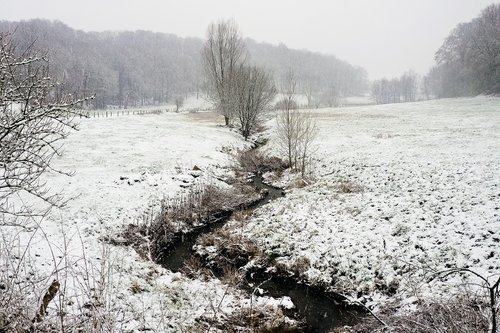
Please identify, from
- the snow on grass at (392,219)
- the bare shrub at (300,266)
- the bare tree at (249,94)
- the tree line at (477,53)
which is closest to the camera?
the snow on grass at (392,219)

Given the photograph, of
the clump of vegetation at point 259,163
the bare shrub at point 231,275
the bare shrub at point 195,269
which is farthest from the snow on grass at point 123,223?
the clump of vegetation at point 259,163

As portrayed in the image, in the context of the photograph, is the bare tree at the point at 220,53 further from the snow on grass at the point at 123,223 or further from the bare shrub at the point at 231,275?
the bare shrub at the point at 231,275

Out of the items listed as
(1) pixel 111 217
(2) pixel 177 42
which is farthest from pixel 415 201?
(2) pixel 177 42

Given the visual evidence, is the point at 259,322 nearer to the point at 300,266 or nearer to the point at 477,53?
the point at 300,266

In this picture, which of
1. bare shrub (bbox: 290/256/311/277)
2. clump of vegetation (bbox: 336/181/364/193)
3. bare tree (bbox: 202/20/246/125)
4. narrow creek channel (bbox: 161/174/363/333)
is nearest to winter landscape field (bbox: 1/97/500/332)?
bare shrub (bbox: 290/256/311/277)

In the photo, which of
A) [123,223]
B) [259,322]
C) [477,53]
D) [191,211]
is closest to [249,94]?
[191,211]

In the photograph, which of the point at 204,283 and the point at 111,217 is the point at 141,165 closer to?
the point at 111,217

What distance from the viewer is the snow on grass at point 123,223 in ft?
22.9

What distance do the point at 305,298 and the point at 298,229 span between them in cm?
357

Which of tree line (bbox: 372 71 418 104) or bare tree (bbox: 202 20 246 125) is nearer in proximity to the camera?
bare tree (bbox: 202 20 246 125)

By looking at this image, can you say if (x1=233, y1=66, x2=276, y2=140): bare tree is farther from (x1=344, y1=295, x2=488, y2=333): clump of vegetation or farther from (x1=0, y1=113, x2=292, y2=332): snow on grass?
(x1=344, y1=295, x2=488, y2=333): clump of vegetation

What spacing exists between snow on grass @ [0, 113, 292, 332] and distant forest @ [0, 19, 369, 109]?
1988 inches

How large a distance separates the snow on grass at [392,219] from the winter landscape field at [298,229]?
50mm

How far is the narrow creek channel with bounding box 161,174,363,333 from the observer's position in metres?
8.09
